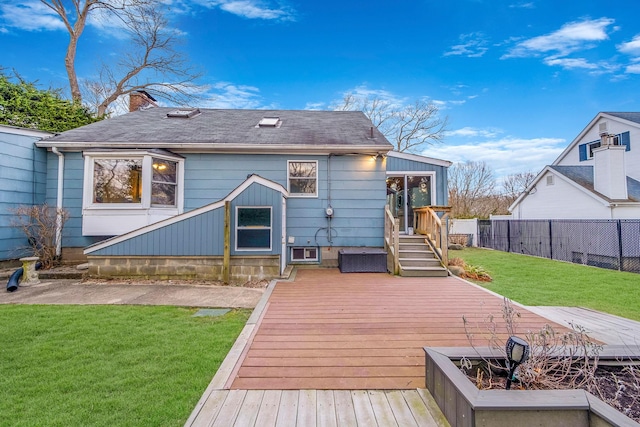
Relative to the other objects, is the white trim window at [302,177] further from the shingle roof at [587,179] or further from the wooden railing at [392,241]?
the shingle roof at [587,179]

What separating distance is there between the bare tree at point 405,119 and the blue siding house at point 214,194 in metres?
13.0

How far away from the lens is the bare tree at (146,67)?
46.2 ft

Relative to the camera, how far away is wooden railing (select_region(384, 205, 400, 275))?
23.1 feet

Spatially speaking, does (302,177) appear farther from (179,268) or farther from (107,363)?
(107,363)

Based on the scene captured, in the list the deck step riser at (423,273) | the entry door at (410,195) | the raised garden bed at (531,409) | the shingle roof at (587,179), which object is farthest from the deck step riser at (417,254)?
the shingle roof at (587,179)

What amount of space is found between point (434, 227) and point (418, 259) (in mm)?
1252

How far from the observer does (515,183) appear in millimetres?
27609

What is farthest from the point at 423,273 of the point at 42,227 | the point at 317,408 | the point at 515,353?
the point at 42,227

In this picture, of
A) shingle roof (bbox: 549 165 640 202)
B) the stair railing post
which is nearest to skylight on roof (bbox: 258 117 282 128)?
the stair railing post

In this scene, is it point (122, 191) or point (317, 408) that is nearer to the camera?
point (317, 408)

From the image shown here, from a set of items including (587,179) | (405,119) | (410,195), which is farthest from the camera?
(405,119)

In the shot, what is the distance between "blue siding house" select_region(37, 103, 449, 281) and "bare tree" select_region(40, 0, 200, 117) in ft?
25.4

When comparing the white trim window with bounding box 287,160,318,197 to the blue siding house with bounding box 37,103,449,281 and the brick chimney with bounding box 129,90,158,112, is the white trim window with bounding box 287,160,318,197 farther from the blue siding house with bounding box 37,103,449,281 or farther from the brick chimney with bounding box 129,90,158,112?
the brick chimney with bounding box 129,90,158,112

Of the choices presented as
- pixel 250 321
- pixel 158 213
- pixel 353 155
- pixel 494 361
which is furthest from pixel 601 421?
pixel 158 213
